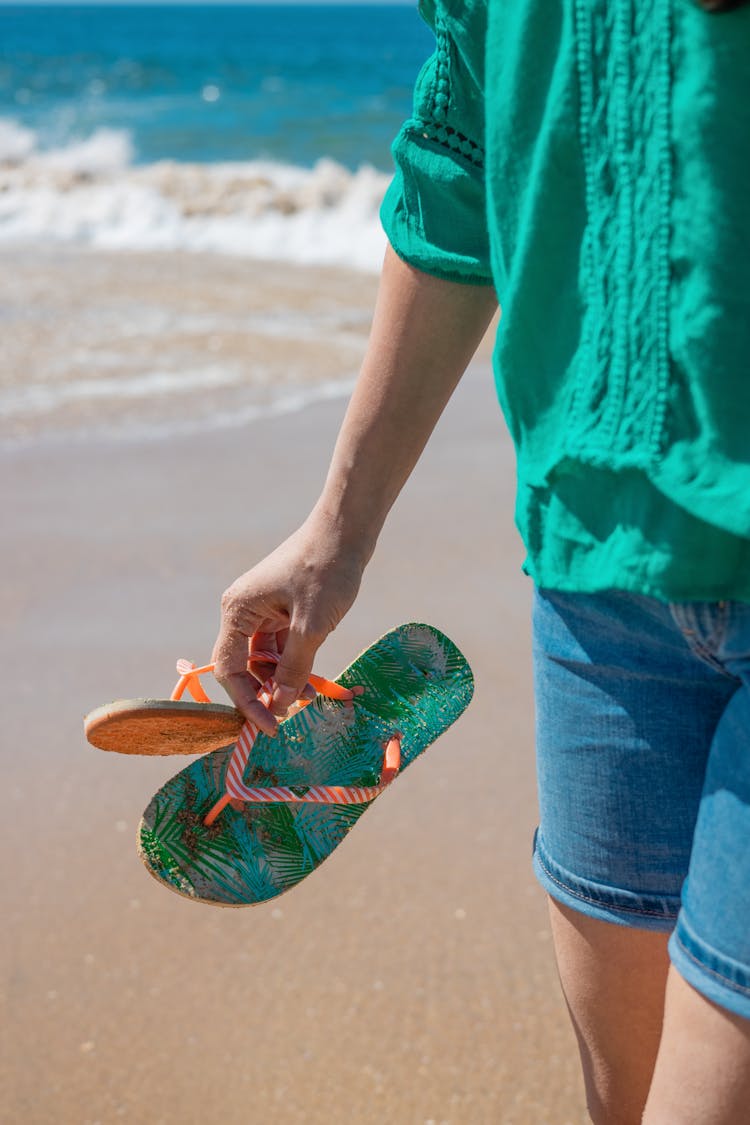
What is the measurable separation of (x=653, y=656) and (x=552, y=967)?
1283 millimetres

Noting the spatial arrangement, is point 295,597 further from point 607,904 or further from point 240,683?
point 607,904

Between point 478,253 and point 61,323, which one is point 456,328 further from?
point 61,323

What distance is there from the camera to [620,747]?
99 cm

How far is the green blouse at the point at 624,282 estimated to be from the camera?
2.67 feet

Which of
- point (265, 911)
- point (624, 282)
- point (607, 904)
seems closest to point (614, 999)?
point (607, 904)

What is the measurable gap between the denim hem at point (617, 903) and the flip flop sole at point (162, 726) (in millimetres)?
405

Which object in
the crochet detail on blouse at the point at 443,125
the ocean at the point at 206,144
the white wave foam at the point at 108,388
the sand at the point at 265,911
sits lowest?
the sand at the point at 265,911

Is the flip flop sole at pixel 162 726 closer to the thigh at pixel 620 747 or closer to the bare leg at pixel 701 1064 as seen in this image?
the thigh at pixel 620 747

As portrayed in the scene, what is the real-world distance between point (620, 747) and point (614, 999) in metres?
0.24

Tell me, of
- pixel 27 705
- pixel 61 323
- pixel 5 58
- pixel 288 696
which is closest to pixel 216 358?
pixel 61 323

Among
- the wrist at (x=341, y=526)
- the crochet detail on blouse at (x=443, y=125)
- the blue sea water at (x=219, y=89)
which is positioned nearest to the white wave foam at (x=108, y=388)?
the wrist at (x=341, y=526)

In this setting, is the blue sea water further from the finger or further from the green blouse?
the green blouse

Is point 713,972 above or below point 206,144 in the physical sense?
above

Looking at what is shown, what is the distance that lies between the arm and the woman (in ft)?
0.08
